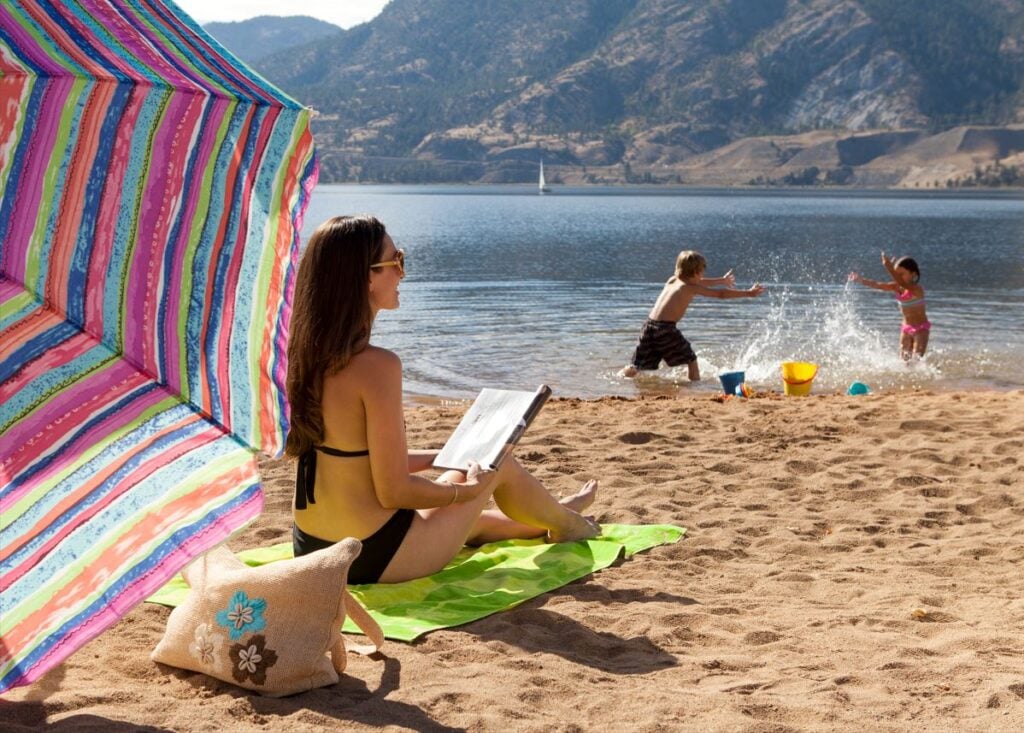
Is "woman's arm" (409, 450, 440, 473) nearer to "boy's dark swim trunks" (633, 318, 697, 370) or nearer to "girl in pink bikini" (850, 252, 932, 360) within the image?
"boy's dark swim trunks" (633, 318, 697, 370)

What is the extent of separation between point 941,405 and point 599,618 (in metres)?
5.13

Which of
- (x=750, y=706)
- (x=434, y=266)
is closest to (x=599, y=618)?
(x=750, y=706)

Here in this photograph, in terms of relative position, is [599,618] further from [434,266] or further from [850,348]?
[434,266]

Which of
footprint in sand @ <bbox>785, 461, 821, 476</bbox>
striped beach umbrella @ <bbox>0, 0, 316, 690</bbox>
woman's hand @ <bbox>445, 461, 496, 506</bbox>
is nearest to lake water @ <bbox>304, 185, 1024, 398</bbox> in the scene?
footprint in sand @ <bbox>785, 461, 821, 476</bbox>

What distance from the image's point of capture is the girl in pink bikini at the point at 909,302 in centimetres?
1287

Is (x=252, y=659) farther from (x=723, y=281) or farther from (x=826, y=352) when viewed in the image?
(x=826, y=352)

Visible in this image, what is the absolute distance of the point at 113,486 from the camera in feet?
9.92

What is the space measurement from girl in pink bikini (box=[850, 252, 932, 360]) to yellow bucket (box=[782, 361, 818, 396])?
258 centimetres

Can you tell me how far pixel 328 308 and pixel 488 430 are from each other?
0.98 m

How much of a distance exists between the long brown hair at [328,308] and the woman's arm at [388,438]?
104 mm

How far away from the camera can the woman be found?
4090 millimetres

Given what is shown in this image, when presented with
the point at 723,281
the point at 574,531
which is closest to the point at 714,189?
the point at 723,281

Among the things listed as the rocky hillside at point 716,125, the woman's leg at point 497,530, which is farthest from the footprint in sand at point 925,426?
the rocky hillside at point 716,125

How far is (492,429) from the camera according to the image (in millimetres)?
4805
